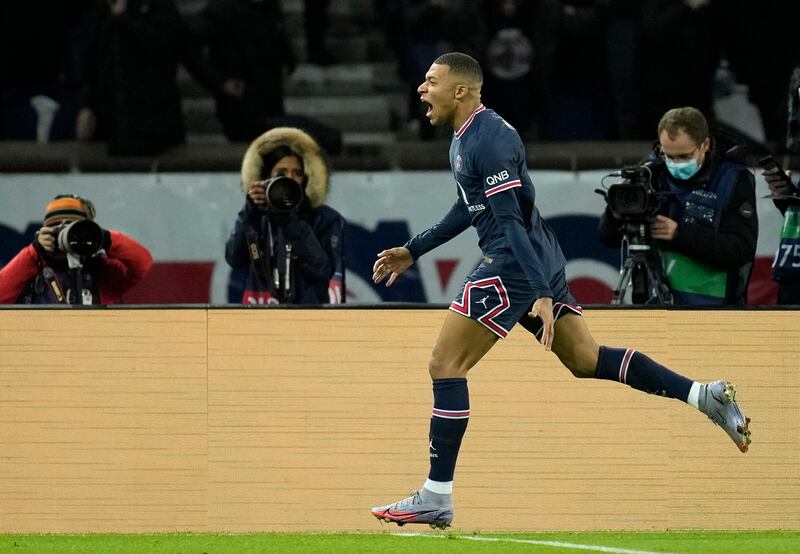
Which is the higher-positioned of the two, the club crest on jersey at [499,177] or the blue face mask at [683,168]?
the blue face mask at [683,168]

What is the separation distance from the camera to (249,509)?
297 inches

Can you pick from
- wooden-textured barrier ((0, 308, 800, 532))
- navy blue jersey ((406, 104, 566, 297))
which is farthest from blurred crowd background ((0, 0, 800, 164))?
navy blue jersey ((406, 104, 566, 297))

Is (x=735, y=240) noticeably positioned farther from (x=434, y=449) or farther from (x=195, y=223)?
(x=195, y=223)

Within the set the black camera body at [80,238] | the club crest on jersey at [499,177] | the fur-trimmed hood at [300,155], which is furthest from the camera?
the fur-trimmed hood at [300,155]

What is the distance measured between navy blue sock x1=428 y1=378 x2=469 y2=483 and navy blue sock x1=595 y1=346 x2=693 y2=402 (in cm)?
59

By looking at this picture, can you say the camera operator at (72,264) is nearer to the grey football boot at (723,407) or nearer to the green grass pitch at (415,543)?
the green grass pitch at (415,543)

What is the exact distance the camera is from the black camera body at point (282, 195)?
8156 mm

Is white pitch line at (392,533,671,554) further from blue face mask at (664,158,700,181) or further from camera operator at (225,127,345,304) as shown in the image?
blue face mask at (664,158,700,181)

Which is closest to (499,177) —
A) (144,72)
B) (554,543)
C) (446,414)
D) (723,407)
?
(446,414)

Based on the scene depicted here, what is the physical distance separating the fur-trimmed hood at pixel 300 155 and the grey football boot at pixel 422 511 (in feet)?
7.75

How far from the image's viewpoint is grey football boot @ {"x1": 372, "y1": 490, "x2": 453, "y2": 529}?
6547 mm

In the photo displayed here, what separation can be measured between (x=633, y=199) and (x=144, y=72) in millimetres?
3966

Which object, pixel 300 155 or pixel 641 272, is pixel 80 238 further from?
pixel 641 272

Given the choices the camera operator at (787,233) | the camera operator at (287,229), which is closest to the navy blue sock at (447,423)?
the camera operator at (287,229)
